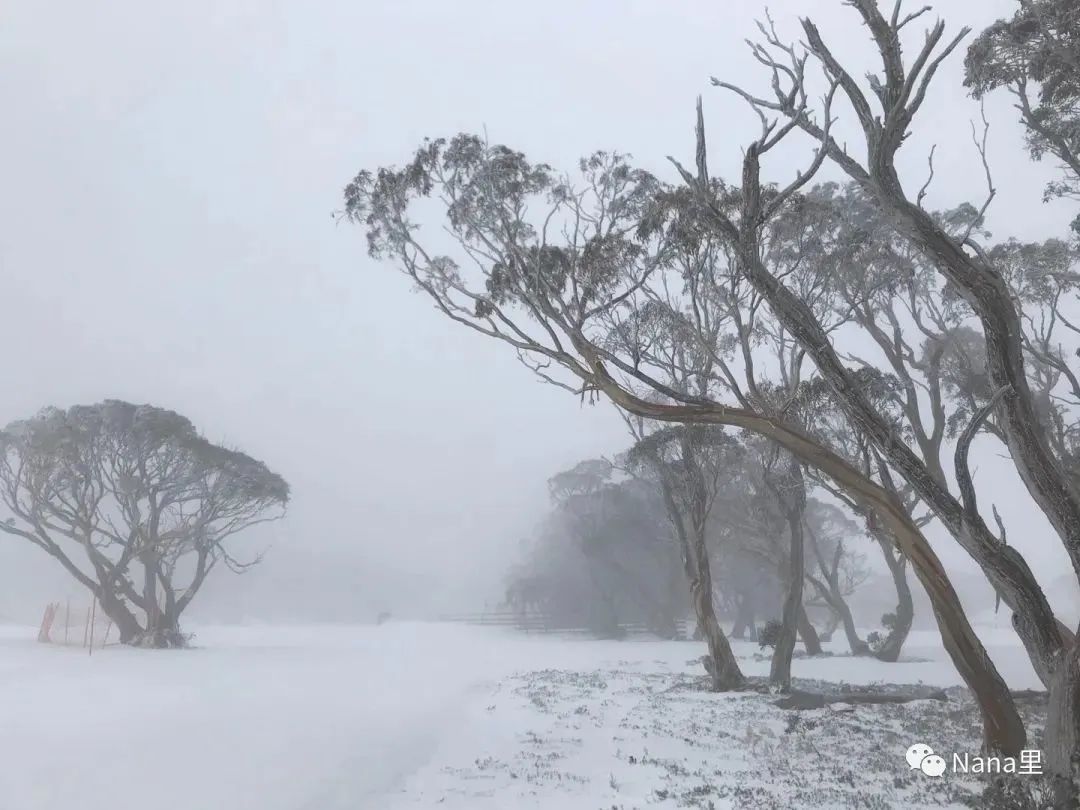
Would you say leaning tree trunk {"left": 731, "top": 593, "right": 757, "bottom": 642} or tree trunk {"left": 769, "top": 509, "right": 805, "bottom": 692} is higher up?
tree trunk {"left": 769, "top": 509, "right": 805, "bottom": 692}

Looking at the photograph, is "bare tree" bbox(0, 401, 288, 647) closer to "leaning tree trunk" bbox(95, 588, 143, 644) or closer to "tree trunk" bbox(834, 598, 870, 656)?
"leaning tree trunk" bbox(95, 588, 143, 644)

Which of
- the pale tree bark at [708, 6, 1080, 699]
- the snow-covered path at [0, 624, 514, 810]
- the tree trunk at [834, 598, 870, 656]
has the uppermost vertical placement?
the pale tree bark at [708, 6, 1080, 699]

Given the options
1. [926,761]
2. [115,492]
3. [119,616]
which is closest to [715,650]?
[926,761]

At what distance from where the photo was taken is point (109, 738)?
9789 millimetres

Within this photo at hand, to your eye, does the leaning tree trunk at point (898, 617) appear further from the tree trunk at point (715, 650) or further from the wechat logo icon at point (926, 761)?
the wechat logo icon at point (926, 761)

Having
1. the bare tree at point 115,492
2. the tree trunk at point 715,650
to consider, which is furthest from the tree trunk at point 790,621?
the bare tree at point 115,492

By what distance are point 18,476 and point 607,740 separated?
3054 centimetres

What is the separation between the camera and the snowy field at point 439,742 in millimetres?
7281

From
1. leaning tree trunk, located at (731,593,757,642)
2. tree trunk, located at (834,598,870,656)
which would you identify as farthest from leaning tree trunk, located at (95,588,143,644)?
leaning tree trunk, located at (731,593,757,642)

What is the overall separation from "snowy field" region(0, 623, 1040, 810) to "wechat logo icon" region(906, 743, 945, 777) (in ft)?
0.48

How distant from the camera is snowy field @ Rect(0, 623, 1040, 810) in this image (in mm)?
7281

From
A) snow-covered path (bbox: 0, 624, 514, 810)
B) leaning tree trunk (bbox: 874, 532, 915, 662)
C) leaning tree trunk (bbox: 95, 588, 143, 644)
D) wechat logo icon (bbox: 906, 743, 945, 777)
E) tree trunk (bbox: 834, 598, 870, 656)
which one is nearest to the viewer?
snow-covered path (bbox: 0, 624, 514, 810)

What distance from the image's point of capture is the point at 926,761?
804 cm

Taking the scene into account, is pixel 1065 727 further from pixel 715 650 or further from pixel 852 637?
pixel 852 637
